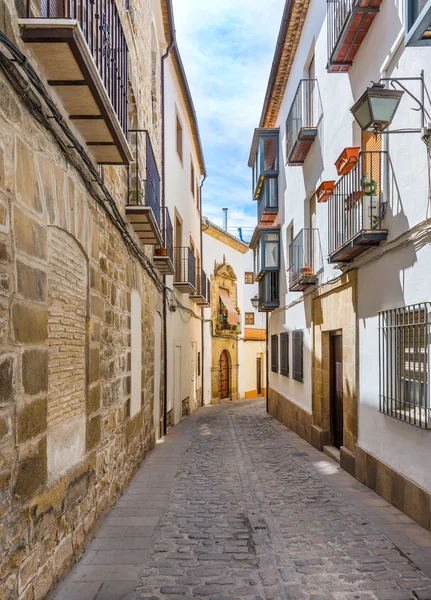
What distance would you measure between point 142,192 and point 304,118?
4.14 m

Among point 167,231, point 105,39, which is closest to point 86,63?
point 105,39

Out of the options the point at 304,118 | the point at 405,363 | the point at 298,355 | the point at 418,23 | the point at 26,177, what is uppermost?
the point at 304,118

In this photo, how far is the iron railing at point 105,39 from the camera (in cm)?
365

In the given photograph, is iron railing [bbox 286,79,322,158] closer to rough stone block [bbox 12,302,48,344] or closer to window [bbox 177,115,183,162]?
window [bbox 177,115,183,162]

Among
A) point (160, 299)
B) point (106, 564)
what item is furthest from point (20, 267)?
point (160, 299)

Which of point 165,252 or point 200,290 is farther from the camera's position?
point 200,290

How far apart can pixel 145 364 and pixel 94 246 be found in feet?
12.9

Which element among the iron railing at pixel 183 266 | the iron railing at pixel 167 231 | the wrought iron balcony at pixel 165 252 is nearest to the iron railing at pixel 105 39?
the wrought iron balcony at pixel 165 252

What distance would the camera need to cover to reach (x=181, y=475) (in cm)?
702

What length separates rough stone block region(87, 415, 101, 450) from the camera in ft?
14.3

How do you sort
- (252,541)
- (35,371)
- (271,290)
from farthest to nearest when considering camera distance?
(271,290)
(252,541)
(35,371)

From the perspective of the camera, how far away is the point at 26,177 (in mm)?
2891

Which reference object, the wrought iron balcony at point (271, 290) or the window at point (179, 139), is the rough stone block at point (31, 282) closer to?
the wrought iron balcony at point (271, 290)

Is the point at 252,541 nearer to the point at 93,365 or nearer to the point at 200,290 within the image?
the point at 93,365
